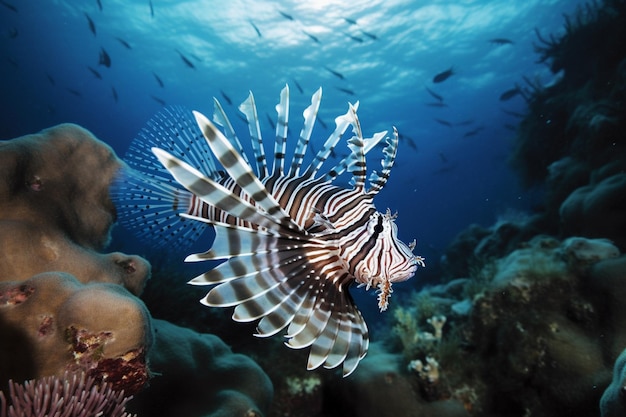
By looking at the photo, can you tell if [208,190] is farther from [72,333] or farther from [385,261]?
[72,333]

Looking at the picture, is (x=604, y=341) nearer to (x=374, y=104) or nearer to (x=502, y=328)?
(x=502, y=328)

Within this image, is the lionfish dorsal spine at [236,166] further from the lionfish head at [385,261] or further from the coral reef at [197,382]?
the coral reef at [197,382]

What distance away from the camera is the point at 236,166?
185 centimetres

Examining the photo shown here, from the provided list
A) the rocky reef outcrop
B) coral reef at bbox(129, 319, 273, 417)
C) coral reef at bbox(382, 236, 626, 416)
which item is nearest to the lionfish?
the rocky reef outcrop

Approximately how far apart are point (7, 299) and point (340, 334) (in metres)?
2.27

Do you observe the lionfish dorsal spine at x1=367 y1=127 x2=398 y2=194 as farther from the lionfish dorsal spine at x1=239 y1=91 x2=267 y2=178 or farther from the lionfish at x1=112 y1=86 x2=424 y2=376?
the lionfish dorsal spine at x1=239 y1=91 x2=267 y2=178

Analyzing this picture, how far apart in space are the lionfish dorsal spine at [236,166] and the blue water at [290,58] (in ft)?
37.1

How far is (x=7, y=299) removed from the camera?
2410 mm

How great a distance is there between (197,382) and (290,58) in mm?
21889

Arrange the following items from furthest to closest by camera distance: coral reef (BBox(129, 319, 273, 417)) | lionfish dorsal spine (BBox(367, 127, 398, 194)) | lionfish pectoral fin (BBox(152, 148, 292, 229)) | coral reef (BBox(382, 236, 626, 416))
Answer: coral reef (BBox(382, 236, 626, 416)), coral reef (BBox(129, 319, 273, 417)), lionfish dorsal spine (BBox(367, 127, 398, 194)), lionfish pectoral fin (BBox(152, 148, 292, 229))

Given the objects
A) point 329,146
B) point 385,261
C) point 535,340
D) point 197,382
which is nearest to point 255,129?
point 329,146

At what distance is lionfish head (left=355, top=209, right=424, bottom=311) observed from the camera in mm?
2336

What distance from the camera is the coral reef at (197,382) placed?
363 cm

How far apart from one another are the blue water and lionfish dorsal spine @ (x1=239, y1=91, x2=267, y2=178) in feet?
31.6
